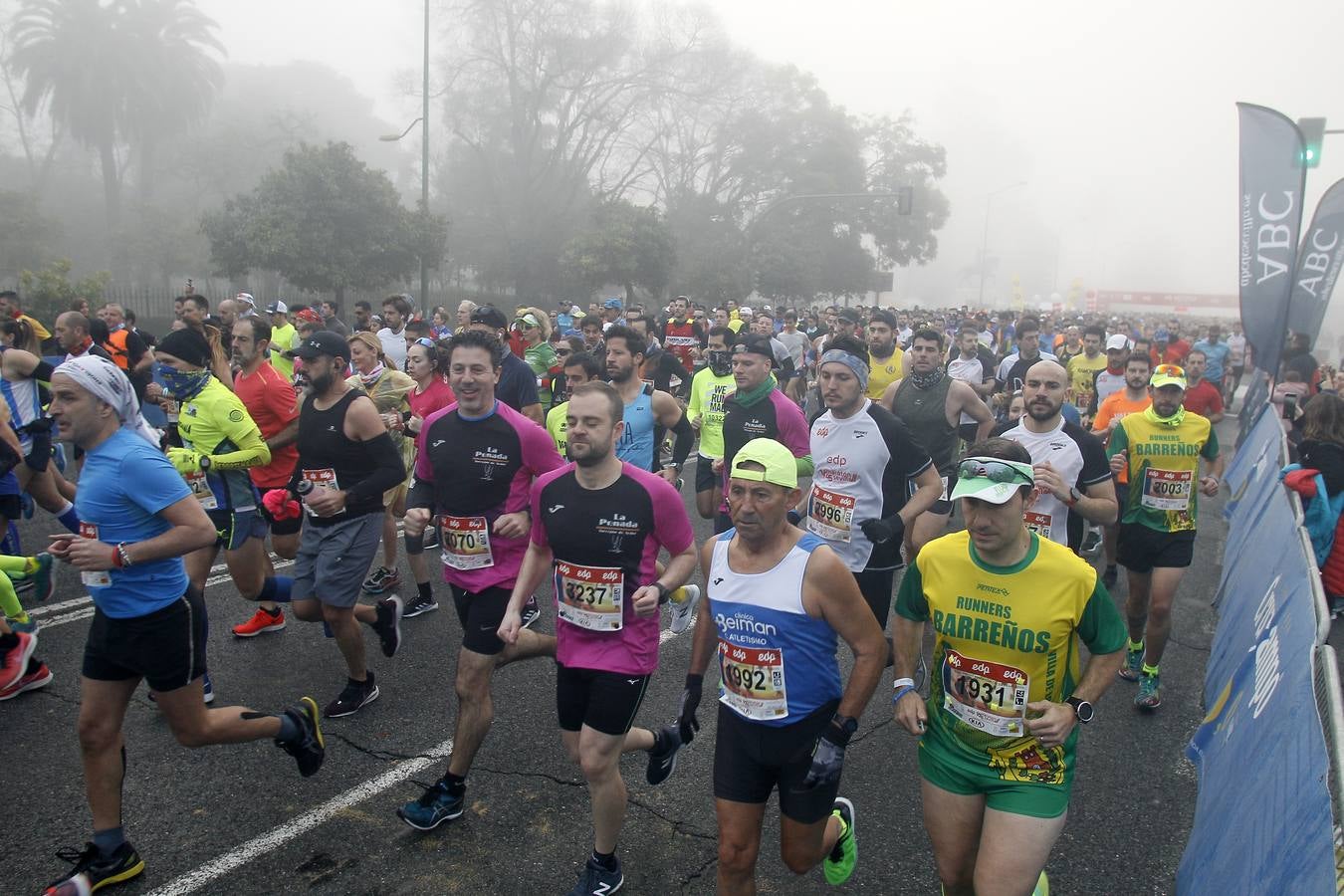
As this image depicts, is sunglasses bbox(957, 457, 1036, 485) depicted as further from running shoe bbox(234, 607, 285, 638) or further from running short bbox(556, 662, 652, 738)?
running shoe bbox(234, 607, 285, 638)

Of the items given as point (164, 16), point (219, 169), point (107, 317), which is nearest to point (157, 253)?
point (219, 169)

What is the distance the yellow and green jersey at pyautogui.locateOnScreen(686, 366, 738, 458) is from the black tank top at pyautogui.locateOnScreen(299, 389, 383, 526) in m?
3.12

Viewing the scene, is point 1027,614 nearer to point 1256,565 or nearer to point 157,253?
point 1256,565

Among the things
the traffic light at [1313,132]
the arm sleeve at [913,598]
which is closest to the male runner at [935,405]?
the arm sleeve at [913,598]

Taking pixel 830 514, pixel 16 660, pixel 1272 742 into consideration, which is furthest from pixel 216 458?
pixel 1272 742

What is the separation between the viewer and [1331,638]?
704 cm

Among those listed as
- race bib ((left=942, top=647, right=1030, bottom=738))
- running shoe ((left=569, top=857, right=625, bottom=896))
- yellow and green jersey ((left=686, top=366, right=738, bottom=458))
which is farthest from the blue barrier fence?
yellow and green jersey ((left=686, top=366, right=738, bottom=458))

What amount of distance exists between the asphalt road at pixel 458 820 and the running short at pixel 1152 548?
83 cm

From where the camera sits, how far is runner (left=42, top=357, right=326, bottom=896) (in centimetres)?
348

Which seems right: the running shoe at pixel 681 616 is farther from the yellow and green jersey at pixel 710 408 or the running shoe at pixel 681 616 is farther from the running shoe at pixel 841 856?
the running shoe at pixel 841 856

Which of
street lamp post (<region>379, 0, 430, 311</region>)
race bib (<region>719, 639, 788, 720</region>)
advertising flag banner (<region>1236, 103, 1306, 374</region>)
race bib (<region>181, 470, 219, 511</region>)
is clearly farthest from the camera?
street lamp post (<region>379, 0, 430, 311</region>)

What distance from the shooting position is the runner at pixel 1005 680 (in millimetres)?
2840

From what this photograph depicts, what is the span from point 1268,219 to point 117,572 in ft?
42.5

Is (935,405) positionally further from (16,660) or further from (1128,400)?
(16,660)
